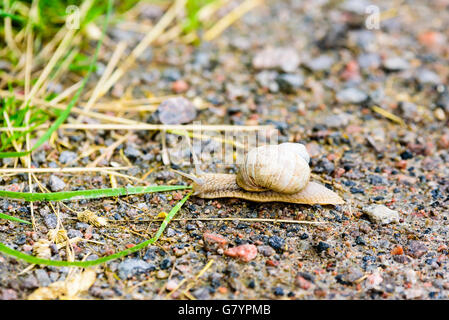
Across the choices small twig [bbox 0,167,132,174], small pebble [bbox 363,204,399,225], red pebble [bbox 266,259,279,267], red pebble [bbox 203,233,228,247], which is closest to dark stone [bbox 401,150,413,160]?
small pebble [bbox 363,204,399,225]

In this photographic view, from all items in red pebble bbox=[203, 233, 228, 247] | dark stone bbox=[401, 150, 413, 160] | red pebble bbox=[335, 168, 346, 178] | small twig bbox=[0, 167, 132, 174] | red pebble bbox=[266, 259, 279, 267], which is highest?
dark stone bbox=[401, 150, 413, 160]

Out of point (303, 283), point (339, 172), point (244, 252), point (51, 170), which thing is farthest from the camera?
point (339, 172)

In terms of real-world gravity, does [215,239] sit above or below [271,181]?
below

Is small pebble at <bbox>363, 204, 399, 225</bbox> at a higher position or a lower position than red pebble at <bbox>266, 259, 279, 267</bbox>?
higher

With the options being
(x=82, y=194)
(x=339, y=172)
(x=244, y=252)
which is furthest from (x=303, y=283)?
(x=82, y=194)

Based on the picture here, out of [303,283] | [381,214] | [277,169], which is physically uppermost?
[277,169]

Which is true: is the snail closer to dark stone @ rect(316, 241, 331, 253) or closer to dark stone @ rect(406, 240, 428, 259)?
dark stone @ rect(316, 241, 331, 253)

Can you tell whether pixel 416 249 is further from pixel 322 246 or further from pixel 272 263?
pixel 272 263
